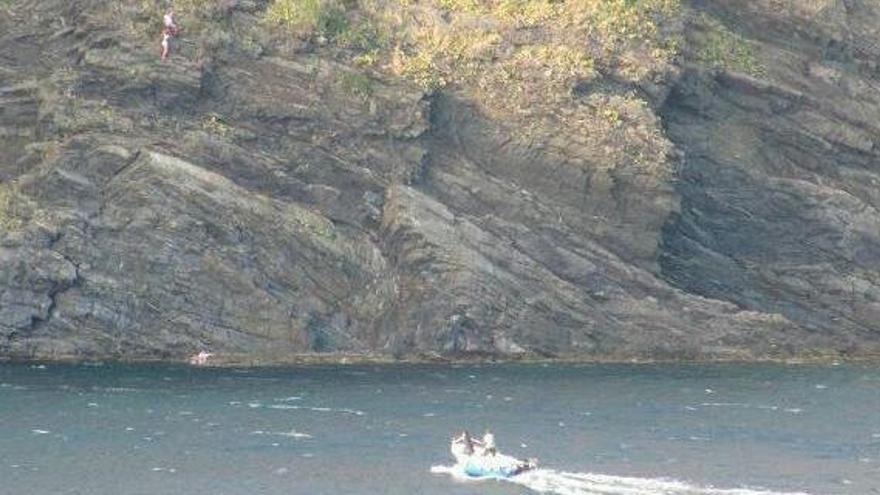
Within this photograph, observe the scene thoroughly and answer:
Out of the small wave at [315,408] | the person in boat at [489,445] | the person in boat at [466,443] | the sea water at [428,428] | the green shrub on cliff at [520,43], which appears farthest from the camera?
the green shrub on cliff at [520,43]

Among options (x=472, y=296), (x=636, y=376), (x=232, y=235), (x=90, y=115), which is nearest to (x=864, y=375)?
(x=636, y=376)

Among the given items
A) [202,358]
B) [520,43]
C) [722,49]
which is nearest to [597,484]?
[202,358]

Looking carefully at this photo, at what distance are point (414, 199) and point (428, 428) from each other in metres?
20.7

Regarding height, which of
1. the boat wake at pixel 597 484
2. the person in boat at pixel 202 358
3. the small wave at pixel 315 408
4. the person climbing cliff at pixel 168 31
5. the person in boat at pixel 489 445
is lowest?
the boat wake at pixel 597 484

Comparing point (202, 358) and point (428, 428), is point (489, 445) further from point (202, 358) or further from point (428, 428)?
point (202, 358)

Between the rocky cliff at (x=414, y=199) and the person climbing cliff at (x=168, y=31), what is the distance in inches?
26.7

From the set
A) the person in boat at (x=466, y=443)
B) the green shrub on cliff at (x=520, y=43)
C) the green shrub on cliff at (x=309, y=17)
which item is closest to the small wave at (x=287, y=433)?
the person in boat at (x=466, y=443)

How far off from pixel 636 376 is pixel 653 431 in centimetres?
1513

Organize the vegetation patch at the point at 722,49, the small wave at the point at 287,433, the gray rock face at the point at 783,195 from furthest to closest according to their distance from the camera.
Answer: the vegetation patch at the point at 722,49, the gray rock face at the point at 783,195, the small wave at the point at 287,433

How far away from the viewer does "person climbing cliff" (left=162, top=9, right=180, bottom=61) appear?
4651 inches

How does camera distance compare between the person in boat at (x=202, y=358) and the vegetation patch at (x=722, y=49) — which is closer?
the person in boat at (x=202, y=358)

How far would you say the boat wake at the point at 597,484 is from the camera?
3332 inches

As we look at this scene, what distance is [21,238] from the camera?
11281 centimetres

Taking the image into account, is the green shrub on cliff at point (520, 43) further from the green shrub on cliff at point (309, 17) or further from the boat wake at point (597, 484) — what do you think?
the boat wake at point (597, 484)
